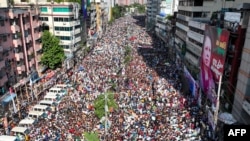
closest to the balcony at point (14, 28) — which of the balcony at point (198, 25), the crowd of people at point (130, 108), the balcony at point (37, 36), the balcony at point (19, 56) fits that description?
the balcony at point (19, 56)

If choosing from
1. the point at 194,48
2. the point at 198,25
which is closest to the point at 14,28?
the point at 198,25

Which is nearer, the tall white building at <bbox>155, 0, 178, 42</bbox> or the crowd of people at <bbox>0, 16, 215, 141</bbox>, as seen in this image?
the crowd of people at <bbox>0, 16, 215, 141</bbox>

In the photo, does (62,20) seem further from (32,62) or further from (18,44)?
(18,44)

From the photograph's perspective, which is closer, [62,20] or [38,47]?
[38,47]

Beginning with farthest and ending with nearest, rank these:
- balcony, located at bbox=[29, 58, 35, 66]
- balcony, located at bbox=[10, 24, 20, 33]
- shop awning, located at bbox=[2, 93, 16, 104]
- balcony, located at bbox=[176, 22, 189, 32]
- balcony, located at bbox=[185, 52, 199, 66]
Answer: balcony, located at bbox=[176, 22, 189, 32] → balcony, located at bbox=[29, 58, 35, 66] → balcony, located at bbox=[185, 52, 199, 66] → balcony, located at bbox=[10, 24, 20, 33] → shop awning, located at bbox=[2, 93, 16, 104]

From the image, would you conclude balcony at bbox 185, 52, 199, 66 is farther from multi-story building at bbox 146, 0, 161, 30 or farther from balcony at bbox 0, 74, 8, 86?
multi-story building at bbox 146, 0, 161, 30

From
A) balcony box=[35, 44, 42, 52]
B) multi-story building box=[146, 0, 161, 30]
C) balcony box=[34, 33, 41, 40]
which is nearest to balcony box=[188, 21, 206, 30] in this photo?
balcony box=[34, 33, 41, 40]
